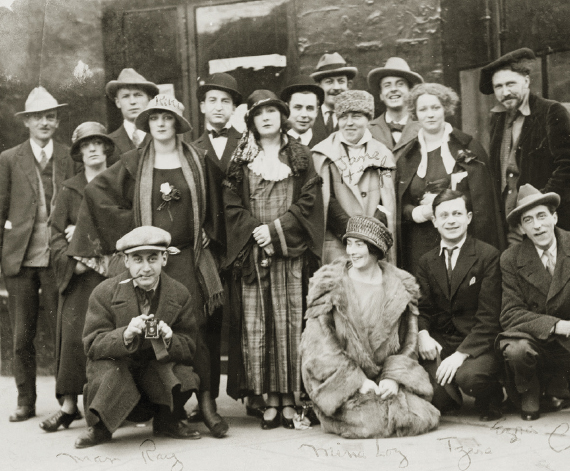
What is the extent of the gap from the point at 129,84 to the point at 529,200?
10.3 feet

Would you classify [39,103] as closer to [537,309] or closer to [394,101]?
[394,101]

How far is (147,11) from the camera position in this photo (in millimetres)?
7164

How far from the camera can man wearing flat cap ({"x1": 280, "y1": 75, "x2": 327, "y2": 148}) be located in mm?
5723

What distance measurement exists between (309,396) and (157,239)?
1279mm

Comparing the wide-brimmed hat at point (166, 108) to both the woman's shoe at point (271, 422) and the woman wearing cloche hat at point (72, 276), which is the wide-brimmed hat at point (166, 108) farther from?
the woman's shoe at point (271, 422)

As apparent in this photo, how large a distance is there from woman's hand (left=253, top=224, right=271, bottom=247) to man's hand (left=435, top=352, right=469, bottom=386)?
1.27m

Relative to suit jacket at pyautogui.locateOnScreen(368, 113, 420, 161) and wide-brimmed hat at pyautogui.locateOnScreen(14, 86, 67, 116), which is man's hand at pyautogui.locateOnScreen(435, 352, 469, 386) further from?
wide-brimmed hat at pyautogui.locateOnScreen(14, 86, 67, 116)

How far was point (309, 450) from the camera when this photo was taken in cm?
434

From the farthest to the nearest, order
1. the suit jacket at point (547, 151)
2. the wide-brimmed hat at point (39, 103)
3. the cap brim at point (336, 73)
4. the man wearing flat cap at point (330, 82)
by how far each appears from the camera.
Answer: the cap brim at point (336, 73) → the man wearing flat cap at point (330, 82) → the wide-brimmed hat at point (39, 103) → the suit jacket at point (547, 151)

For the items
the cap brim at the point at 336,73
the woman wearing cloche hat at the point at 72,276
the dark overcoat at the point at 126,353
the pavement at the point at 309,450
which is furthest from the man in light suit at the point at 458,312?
the woman wearing cloche hat at the point at 72,276

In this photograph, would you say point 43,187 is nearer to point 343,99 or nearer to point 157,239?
point 157,239

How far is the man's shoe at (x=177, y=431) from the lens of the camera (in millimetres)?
4652

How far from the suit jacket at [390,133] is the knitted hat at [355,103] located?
1.51 ft

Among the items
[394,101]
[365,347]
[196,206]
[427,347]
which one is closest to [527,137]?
[394,101]
